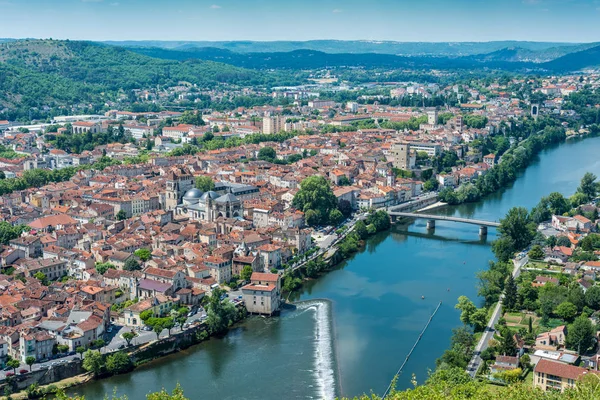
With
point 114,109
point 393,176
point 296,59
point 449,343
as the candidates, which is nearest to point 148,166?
point 393,176

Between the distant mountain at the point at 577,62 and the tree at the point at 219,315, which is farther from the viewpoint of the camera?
the distant mountain at the point at 577,62

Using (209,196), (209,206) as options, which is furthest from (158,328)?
(209,196)

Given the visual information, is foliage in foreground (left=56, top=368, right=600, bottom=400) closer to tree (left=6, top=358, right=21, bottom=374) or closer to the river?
the river

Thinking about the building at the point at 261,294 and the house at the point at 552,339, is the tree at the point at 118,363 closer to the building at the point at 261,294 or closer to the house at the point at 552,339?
the building at the point at 261,294

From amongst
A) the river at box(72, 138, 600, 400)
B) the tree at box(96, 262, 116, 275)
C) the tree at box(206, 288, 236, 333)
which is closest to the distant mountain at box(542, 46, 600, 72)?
the river at box(72, 138, 600, 400)

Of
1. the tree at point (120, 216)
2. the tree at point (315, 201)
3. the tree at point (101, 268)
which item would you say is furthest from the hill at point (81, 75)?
the tree at point (101, 268)

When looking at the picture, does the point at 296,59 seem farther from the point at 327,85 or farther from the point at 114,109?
the point at 114,109

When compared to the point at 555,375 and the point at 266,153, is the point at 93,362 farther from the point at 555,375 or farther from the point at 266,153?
the point at 266,153
